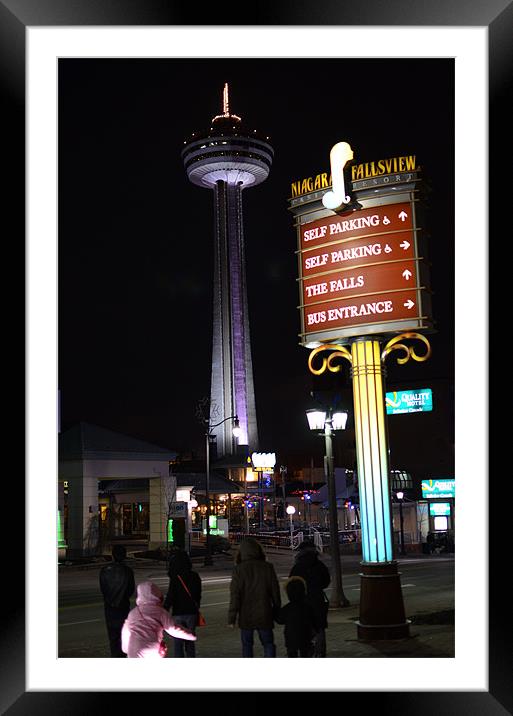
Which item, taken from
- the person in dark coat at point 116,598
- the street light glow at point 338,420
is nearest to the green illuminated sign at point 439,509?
the street light glow at point 338,420

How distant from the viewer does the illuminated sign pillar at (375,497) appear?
1426cm

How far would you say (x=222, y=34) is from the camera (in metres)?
8.75

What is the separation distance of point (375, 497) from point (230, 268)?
112m

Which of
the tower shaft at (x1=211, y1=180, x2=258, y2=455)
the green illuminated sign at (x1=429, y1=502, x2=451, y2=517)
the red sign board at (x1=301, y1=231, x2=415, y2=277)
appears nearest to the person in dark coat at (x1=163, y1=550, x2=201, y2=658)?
the red sign board at (x1=301, y1=231, x2=415, y2=277)

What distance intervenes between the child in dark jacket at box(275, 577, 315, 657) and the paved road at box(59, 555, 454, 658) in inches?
141

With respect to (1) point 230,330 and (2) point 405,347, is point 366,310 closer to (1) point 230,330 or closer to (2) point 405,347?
(2) point 405,347

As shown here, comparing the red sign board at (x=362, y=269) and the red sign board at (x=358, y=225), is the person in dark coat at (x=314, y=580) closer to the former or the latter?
the red sign board at (x=362, y=269)

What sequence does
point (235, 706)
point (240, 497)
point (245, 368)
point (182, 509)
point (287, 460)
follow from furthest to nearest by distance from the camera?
point (287, 460) → point (245, 368) → point (240, 497) → point (182, 509) → point (235, 706)

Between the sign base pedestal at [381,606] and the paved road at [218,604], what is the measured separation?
46cm
